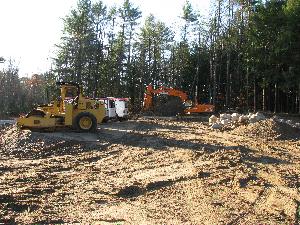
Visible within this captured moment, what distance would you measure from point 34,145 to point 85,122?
3148mm

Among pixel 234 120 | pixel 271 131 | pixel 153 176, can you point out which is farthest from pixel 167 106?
pixel 153 176

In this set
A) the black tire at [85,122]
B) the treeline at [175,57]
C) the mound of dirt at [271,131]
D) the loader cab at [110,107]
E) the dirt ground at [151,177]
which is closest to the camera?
the dirt ground at [151,177]

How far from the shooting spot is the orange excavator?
28.7m

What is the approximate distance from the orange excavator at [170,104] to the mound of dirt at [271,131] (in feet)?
35.0

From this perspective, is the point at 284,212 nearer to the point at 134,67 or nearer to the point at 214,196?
the point at 214,196

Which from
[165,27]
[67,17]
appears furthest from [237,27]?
[67,17]

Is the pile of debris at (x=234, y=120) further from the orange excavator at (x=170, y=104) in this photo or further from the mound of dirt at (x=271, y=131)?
the orange excavator at (x=170, y=104)

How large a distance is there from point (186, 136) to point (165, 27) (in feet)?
100

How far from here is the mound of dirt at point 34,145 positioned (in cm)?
1545

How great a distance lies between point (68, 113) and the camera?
1839 centimetres

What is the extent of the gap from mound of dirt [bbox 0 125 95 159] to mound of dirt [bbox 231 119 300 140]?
6890mm

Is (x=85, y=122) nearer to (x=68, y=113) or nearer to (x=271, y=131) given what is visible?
(x=68, y=113)

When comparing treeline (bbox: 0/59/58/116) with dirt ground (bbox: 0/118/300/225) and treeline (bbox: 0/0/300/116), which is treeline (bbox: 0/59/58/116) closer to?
treeline (bbox: 0/0/300/116)

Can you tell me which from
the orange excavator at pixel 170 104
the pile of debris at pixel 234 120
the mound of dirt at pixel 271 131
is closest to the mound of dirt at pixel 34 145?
the mound of dirt at pixel 271 131
